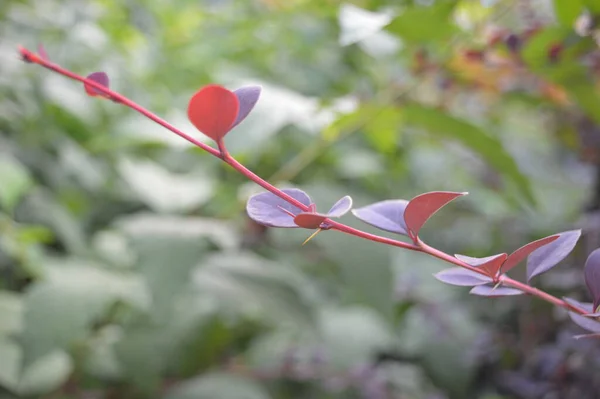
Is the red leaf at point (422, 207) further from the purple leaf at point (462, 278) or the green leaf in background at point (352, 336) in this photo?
the green leaf in background at point (352, 336)

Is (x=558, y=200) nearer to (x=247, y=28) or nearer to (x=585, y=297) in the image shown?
(x=585, y=297)

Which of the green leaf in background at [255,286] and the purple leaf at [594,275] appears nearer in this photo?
the purple leaf at [594,275]

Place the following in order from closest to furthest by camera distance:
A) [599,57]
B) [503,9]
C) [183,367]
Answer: [599,57] < [503,9] < [183,367]

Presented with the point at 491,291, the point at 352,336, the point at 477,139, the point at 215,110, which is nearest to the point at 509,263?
the point at 491,291

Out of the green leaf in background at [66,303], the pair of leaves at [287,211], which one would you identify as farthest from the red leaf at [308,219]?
the green leaf in background at [66,303]

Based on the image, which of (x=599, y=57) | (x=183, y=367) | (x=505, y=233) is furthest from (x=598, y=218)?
(x=183, y=367)

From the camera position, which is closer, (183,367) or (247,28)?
(183,367)

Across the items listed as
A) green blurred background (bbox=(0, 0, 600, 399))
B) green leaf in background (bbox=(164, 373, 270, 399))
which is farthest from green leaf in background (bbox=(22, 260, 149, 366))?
green leaf in background (bbox=(164, 373, 270, 399))
